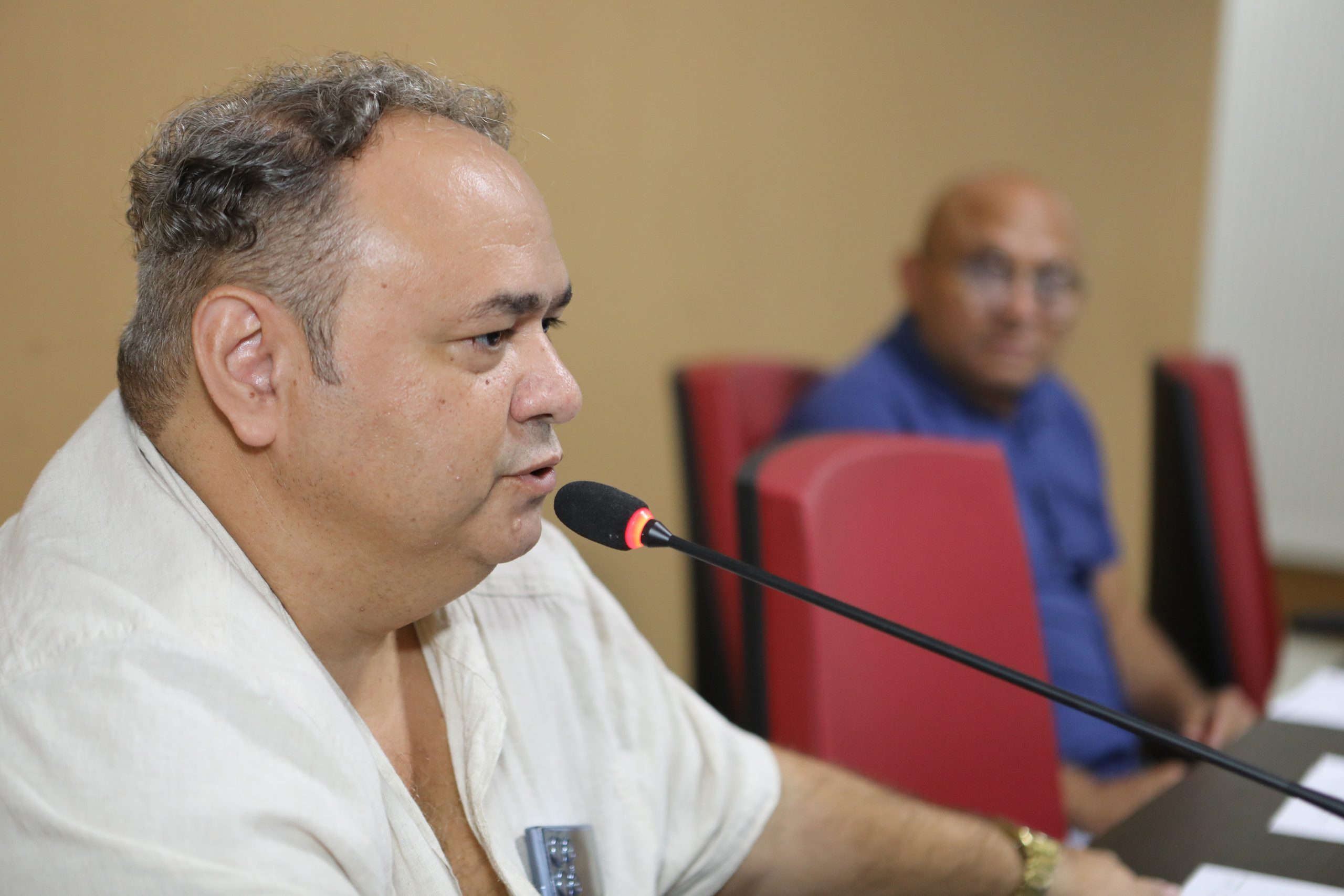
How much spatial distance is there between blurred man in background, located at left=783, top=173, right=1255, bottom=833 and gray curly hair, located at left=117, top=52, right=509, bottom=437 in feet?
4.23

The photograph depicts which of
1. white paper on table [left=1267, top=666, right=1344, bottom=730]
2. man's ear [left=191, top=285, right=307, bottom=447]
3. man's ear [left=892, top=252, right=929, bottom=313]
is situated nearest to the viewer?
man's ear [left=191, top=285, right=307, bottom=447]

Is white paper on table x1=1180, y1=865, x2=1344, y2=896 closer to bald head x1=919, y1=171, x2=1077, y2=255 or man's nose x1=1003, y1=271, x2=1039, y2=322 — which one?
man's nose x1=1003, y1=271, x2=1039, y2=322

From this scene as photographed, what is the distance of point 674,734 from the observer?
1.05 meters

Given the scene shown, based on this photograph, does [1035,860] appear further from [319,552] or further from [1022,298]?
[1022,298]

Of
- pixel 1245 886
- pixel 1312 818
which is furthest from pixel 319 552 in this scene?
pixel 1312 818

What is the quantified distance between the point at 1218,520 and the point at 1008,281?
569 millimetres

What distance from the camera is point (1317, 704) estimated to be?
1.49 meters

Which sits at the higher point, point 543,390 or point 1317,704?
point 543,390

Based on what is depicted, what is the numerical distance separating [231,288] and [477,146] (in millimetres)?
192

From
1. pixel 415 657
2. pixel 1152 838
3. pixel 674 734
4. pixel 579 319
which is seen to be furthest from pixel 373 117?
pixel 579 319

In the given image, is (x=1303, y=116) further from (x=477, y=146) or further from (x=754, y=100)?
(x=477, y=146)

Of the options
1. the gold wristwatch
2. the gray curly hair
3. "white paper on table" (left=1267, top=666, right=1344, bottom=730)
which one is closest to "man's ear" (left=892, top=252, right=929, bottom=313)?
"white paper on table" (left=1267, top=666, right=1344, bottom=730)

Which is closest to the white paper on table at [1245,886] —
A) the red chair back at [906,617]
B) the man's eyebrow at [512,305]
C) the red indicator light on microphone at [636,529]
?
the red chair back at [906,617]

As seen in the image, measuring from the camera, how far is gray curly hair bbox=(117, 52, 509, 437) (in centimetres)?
76
